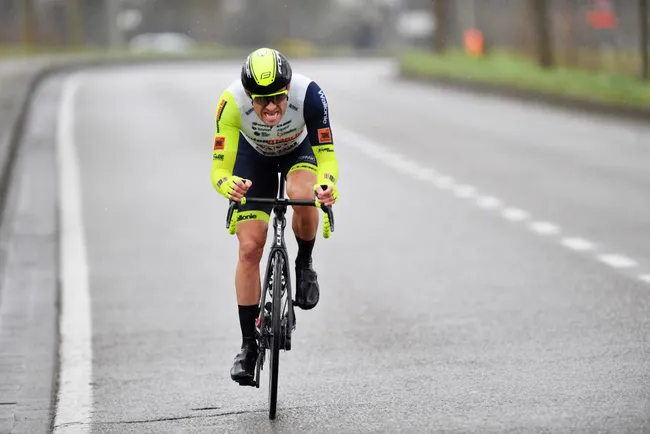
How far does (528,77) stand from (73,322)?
2758cm

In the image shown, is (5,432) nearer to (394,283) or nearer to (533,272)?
(394,283)

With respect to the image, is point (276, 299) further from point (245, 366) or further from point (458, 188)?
point (458, 188)

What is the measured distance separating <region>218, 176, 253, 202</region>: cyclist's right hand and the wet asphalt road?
3.61ft

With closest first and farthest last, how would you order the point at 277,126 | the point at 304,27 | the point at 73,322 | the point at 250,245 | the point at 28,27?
1. the point at 277,126
2. the point at 250,245
3. the point at 73,322
4. the point at 28,27
5. the point at 304,27

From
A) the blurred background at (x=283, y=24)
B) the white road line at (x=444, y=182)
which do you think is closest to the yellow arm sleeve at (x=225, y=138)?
the white road line at (x=444, y=182)

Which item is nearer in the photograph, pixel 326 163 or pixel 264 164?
pixel 326 163

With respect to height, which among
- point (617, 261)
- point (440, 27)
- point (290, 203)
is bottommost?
point (440, 27)

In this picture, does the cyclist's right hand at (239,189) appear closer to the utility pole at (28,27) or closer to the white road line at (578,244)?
the white road line at (578,244)

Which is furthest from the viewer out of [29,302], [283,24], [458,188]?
[283,24]

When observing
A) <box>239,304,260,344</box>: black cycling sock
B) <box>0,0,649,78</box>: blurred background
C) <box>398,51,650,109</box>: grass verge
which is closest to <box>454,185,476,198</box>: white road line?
<box>239,304,260,344</box>: black cycling sock

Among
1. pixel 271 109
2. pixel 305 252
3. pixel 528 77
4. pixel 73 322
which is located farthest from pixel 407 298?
pixel 528 77

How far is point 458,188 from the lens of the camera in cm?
1812

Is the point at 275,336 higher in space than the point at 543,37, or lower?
higher

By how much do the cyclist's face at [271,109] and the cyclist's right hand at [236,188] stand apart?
31 cm
